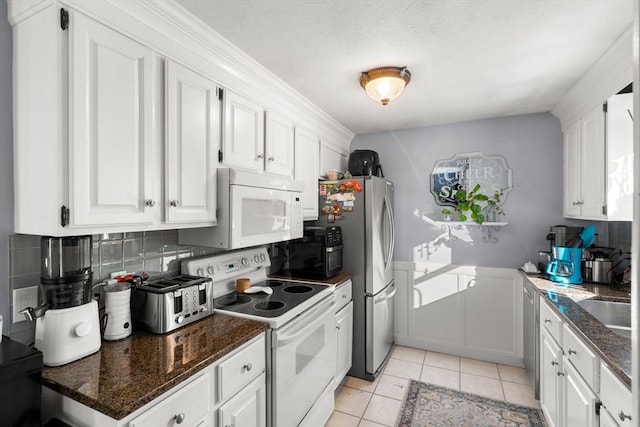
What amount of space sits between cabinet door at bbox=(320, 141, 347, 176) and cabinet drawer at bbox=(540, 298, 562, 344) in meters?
2.02

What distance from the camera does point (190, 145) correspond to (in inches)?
61.0

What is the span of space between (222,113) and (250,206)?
553mm

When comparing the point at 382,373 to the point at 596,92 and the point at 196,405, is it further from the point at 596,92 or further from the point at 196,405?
the point at 596,92

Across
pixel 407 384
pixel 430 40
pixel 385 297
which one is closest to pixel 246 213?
pixel 430 40

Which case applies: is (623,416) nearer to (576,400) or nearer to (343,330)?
(576,400)

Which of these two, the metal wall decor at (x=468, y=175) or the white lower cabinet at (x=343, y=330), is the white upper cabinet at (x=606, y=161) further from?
the white lower cabinet at (x=343, y=330)

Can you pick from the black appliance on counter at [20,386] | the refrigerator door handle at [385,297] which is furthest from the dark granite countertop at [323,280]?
the black appliance on counter at [20,386]

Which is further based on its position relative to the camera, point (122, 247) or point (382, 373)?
point (382, 373)

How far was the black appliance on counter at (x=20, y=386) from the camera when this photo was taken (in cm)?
91

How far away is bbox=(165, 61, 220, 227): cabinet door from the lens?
1.45 m

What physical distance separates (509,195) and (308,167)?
2.00 m

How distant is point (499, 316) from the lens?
302cm

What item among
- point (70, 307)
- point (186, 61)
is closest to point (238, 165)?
point (186, 61)

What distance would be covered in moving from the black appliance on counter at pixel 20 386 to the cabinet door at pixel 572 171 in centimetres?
326
